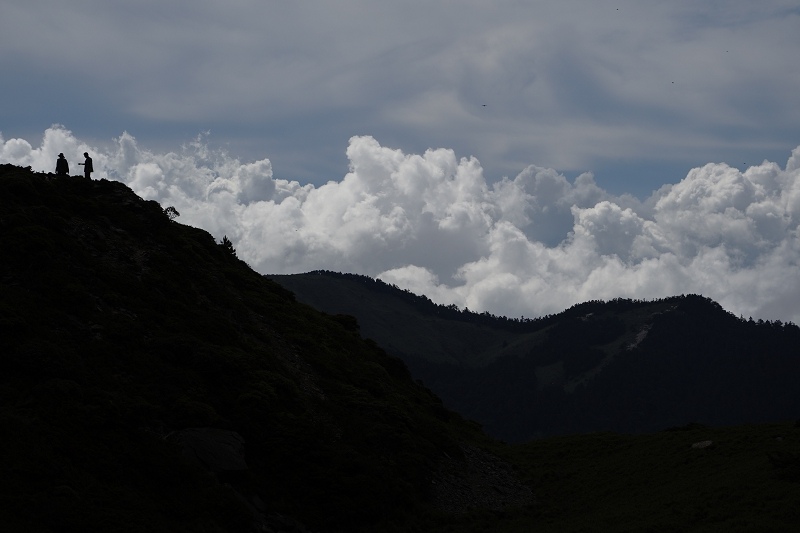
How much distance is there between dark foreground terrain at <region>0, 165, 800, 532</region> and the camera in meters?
30.2

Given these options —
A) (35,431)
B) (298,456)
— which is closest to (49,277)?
(35,431)

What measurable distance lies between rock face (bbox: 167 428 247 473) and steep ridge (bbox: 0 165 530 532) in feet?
0.33

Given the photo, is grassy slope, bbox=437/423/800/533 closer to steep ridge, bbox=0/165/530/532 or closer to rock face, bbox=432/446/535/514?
rock face, bbox=432/446/535/514

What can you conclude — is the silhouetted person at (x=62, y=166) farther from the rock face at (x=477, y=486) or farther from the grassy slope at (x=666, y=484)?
the grassy slope at (x=666, y=484)

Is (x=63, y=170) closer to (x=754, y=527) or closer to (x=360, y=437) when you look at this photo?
(x=360, y=437)

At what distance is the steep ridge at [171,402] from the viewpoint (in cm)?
2939

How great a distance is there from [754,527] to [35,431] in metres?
31.9

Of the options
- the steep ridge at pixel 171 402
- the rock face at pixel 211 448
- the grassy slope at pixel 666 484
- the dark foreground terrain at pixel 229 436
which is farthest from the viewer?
the grassy slope at pixel 666 484

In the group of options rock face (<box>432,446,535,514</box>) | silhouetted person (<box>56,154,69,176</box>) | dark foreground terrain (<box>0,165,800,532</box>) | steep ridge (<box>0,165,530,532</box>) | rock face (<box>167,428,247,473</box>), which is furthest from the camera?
silhouetted person (<box>56,154,69,176</box>)

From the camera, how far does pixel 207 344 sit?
43.1 metres

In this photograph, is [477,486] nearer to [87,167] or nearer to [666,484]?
[666,484]

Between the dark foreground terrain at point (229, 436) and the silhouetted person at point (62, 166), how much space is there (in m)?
2.92

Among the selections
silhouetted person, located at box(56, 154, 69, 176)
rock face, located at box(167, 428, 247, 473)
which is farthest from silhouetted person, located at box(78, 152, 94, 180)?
rock face, located at box(167, 428, 247, 473)

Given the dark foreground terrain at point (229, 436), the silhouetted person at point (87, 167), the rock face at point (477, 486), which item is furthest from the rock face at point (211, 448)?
the silhouetted person at point (87, 167)
